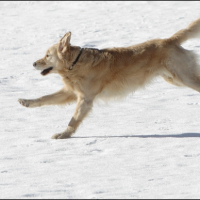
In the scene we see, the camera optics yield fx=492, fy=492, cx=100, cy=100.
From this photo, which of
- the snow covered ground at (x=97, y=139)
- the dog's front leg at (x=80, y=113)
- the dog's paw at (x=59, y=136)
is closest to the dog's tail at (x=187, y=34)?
the snow covered ground at (x=97, y=139)

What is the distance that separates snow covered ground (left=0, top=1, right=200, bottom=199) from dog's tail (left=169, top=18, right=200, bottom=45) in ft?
4.03

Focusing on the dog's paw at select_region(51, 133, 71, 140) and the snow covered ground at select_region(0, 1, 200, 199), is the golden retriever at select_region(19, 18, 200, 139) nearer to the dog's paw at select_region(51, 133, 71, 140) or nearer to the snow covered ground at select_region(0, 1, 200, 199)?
the dog's paw at select_region(51, 133, 71, 140)

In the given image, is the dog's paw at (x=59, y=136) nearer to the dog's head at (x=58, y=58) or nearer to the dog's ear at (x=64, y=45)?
the dog's head at (x=58, y=58)

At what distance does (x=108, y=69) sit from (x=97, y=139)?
1231 mm

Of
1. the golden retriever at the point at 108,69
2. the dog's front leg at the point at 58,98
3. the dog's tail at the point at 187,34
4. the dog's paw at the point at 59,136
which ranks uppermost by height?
the dog's tail at the point at 187,34

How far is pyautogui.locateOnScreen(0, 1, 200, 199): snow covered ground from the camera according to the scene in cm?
518

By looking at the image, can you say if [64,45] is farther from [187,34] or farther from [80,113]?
[187,34]

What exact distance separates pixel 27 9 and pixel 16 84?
712 cm

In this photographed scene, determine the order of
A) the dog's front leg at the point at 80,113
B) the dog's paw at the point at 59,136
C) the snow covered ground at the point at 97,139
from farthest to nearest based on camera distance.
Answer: the dog's front leg at the point at 80,113, the dog's paw at the point at 59,136, the snow covered ground at the point at 97,139

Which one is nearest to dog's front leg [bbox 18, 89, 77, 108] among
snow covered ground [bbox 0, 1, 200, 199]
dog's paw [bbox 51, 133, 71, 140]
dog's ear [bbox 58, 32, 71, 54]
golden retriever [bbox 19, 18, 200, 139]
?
golden retriever [bbox 19, 18, 200, 139]

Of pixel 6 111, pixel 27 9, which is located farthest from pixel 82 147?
pixel 27 9

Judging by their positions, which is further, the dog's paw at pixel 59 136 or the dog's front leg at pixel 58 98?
the dog's front leg at pixel 58 98

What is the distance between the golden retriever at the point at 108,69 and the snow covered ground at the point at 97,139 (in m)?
0.46

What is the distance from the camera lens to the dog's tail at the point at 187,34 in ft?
26.0
